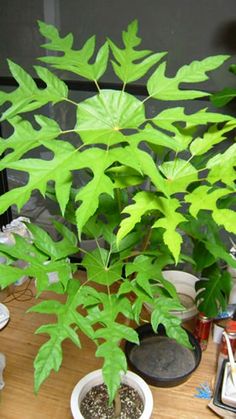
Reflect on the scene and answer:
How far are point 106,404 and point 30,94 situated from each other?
0.76m

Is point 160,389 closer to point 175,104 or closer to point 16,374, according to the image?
point 16,374

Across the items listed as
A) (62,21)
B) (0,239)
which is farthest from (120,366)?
(62,21)

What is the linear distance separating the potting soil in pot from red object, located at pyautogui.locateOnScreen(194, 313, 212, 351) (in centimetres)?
10

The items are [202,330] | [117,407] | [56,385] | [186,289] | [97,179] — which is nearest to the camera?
[97,179]

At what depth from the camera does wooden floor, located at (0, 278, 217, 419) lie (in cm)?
114

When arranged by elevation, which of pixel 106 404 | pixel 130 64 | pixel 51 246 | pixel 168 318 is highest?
pixel 130 64

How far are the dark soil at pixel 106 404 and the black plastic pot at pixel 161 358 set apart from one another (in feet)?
0.30

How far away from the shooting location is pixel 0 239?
4.83 feet

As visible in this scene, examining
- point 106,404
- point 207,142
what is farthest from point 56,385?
point 207,142

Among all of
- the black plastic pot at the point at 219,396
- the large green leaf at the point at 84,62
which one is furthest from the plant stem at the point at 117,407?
the large green leaf at the point at 84,62

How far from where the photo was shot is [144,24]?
6.20 feet

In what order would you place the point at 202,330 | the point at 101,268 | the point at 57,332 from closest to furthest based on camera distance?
1. the point at 57,332
2. the point at 101,268
3. the point at 202,330

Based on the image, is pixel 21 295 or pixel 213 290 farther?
pixel 21 295

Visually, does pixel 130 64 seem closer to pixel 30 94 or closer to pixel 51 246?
pixel 30 94
